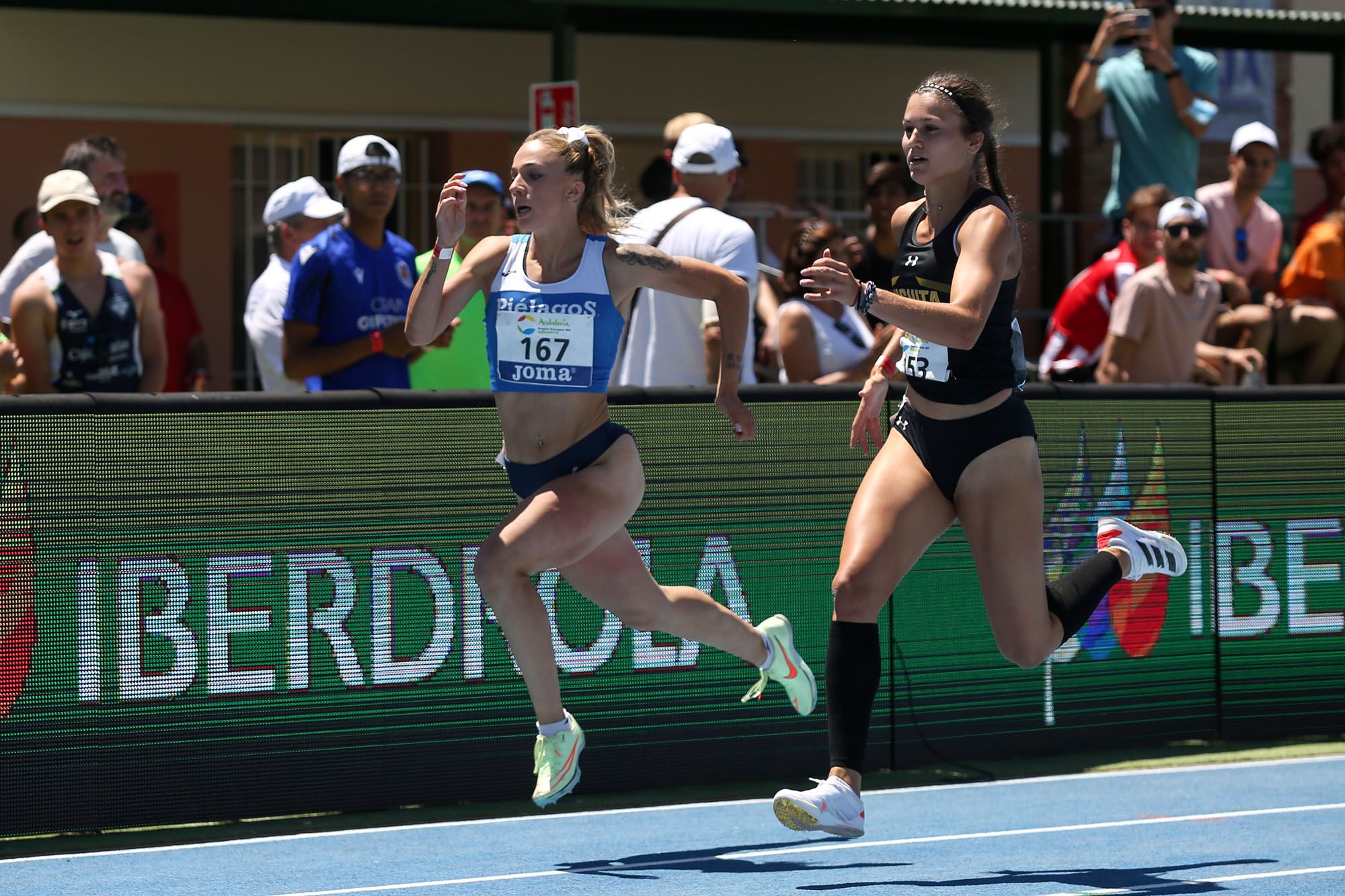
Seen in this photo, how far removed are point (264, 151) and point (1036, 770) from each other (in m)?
8.28

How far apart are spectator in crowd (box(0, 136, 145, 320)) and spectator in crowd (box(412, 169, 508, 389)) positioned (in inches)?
59.2

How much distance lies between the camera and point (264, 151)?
14320 mm

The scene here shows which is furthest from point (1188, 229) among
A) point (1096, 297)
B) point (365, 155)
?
point (365, 155)

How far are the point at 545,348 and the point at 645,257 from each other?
45cm

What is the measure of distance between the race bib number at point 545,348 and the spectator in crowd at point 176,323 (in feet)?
17.5

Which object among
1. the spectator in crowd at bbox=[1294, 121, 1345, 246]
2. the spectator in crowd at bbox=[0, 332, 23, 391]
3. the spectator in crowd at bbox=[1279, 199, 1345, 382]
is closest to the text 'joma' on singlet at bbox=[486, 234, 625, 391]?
the spectator in crowd at bbox=[0, 332, 23, 391]

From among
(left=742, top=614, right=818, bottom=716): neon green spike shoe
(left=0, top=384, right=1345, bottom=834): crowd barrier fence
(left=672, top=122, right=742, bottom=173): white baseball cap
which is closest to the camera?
(left=0, top=384, right=1345, bottom=834): crowd barrier fence

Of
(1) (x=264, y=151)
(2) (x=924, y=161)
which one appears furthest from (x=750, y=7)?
(2) (x=924, y=161)

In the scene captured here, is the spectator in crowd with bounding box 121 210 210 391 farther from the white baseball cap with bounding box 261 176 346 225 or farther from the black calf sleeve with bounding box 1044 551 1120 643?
the black calf sleeve with bounding box 1044 551 1120 643

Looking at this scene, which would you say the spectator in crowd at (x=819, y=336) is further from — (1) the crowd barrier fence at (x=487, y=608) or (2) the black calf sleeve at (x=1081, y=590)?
(2) the black calf sleeve at (x=1081, y=590)

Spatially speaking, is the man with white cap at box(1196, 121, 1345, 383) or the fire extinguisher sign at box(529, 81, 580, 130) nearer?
the fire extinguisher sign at box(529, 81, 580, 130)

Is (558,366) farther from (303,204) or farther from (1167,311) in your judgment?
(1167,311)

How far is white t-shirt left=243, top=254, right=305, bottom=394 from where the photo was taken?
902cm

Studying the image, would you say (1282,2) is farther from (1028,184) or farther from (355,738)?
(355,738)
